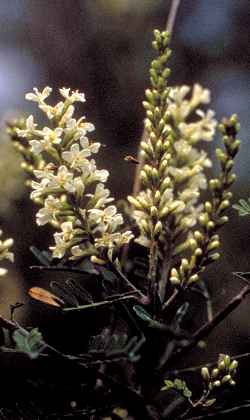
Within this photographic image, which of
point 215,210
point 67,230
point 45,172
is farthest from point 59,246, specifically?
point 215,210

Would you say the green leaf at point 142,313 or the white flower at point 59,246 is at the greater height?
the white flower at point 59,246

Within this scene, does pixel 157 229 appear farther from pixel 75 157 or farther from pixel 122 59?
pixel 122 59

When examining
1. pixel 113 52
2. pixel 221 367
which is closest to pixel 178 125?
pixel 221 367

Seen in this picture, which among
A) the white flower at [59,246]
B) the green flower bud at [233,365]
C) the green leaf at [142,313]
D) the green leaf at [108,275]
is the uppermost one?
the white flower at [59,246]

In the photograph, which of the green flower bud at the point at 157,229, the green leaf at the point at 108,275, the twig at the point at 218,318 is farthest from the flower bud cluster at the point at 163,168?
the twig at the point at 218,318

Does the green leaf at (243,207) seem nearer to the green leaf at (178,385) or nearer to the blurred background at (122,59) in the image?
the green leaf at (178,385)

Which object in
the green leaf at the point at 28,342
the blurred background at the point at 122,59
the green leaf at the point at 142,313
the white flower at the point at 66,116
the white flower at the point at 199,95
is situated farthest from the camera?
the blurred background at the point at 122,59

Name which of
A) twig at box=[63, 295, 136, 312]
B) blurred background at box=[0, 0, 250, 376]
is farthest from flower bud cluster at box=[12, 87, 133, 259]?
blurred background at box=[0, 0, 250, 376]

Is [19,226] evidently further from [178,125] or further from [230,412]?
[230,412]
